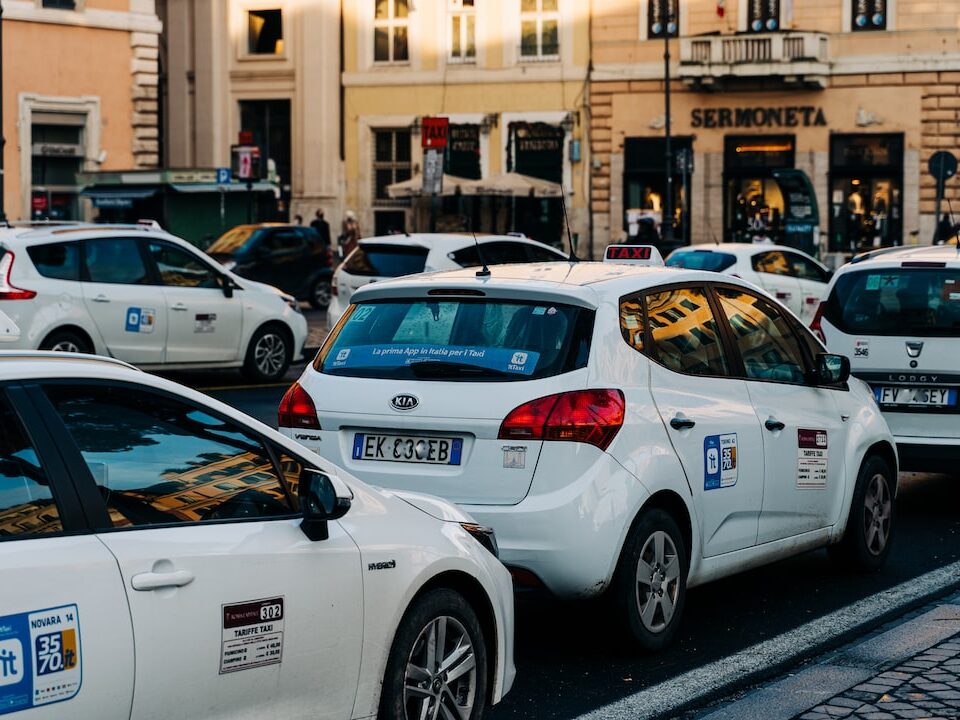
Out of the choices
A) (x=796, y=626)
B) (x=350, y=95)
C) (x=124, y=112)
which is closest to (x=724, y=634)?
(x=796, y=626)

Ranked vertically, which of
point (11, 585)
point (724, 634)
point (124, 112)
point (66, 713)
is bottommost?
point (724, 634)

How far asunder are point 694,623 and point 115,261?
10186mm

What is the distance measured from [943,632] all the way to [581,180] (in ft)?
132

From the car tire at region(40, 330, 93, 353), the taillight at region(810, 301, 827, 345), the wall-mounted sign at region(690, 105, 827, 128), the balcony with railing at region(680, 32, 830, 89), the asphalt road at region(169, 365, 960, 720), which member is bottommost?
the asphalt road at region(169, 365, 960, 720)

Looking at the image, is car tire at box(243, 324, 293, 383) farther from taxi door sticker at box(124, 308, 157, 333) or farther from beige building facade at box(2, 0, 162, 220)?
beige building facade at box(2, 0, 162, 220)

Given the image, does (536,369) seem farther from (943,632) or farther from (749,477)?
(943,632)

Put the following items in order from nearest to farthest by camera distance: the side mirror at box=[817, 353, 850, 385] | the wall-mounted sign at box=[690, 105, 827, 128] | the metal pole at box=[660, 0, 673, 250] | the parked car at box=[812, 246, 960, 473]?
the side mirror at box=[817, 353, 850, 385] < the parked car at box=[812, 246, 960, 473] < the metal pole at box=[660, 0, 673, 250] < the wall-mounted sign at box=[690, 105, 827, 128]

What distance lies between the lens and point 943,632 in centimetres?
725

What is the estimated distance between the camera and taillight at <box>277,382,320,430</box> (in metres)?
7.19

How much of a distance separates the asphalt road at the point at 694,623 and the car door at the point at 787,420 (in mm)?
377

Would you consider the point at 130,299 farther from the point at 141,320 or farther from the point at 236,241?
the point at 236,241

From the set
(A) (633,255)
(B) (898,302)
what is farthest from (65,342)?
(B) (898,302)

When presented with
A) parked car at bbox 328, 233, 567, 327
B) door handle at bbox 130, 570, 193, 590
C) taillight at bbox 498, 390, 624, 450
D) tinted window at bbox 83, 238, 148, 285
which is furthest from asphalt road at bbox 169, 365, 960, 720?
parked car at bbox 328, 233, 567, 327

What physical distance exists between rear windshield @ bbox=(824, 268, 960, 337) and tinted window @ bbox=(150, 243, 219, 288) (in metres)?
7.93
